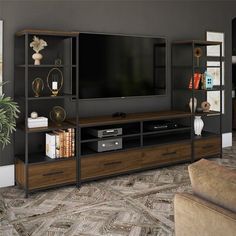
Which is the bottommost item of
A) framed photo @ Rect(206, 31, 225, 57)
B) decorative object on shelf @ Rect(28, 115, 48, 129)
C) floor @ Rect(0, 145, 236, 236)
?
floor @ Rect(0, 145, 236, 236)

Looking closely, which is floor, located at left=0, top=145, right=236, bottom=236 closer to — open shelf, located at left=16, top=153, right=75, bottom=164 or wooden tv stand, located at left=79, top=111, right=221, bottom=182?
wooden tv stand, located at left=79, top=111, right=221, bottom=182

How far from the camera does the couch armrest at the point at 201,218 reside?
1.55m

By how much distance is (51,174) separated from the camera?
366 centimetres

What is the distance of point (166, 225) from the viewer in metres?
2.88

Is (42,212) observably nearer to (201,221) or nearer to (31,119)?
(31,119)

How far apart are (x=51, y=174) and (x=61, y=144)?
1.03ft

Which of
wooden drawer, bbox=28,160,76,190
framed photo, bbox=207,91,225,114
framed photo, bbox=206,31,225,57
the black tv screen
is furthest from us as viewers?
framed photo, bbox=207,91,225,114

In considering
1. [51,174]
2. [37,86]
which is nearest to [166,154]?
[51,174]

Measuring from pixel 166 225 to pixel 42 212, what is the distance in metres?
1.07

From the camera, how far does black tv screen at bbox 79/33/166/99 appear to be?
4158mm

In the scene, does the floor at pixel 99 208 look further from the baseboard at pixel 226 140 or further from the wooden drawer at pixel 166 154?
the baseboard at pixel 226 140

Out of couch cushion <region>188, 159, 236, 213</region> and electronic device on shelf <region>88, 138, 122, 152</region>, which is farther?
electronic device on shelf <region>88, 138, 122, 152</region>

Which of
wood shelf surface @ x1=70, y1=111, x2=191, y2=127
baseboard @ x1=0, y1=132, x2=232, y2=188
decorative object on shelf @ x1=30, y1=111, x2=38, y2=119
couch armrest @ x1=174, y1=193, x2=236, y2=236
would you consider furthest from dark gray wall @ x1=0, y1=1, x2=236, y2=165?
couch armrest @ x1=174, y1=193, x2=236, y2=236

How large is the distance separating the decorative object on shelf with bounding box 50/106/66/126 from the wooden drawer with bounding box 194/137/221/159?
1.84m
